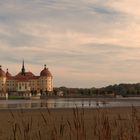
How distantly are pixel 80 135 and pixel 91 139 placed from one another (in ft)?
21.8

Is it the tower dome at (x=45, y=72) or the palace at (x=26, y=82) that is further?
the tower dome at (x=45, y=72)

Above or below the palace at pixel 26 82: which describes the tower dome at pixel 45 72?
above

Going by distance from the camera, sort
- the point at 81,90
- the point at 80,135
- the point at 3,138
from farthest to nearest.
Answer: the point at 81,90 → the point at 3,138 → the point at 80,135

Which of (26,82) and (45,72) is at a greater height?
(45,72)

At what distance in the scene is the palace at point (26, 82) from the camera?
162 metres

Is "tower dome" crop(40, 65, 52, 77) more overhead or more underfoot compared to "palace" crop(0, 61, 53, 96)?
more overhead

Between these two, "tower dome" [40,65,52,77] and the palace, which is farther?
"tower dome" [40,65,52,77]

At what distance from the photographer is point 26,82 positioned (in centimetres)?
16188

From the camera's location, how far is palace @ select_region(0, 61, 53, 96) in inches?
6373

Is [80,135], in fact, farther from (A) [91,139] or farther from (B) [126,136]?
(A) [91,139]

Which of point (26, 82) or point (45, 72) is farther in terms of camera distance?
point (45, 72)

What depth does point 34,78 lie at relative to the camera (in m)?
167

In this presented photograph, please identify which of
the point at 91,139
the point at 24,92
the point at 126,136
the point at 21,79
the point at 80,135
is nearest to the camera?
the point at 80,135

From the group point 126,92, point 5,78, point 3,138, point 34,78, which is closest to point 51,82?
Result: point 34,78
